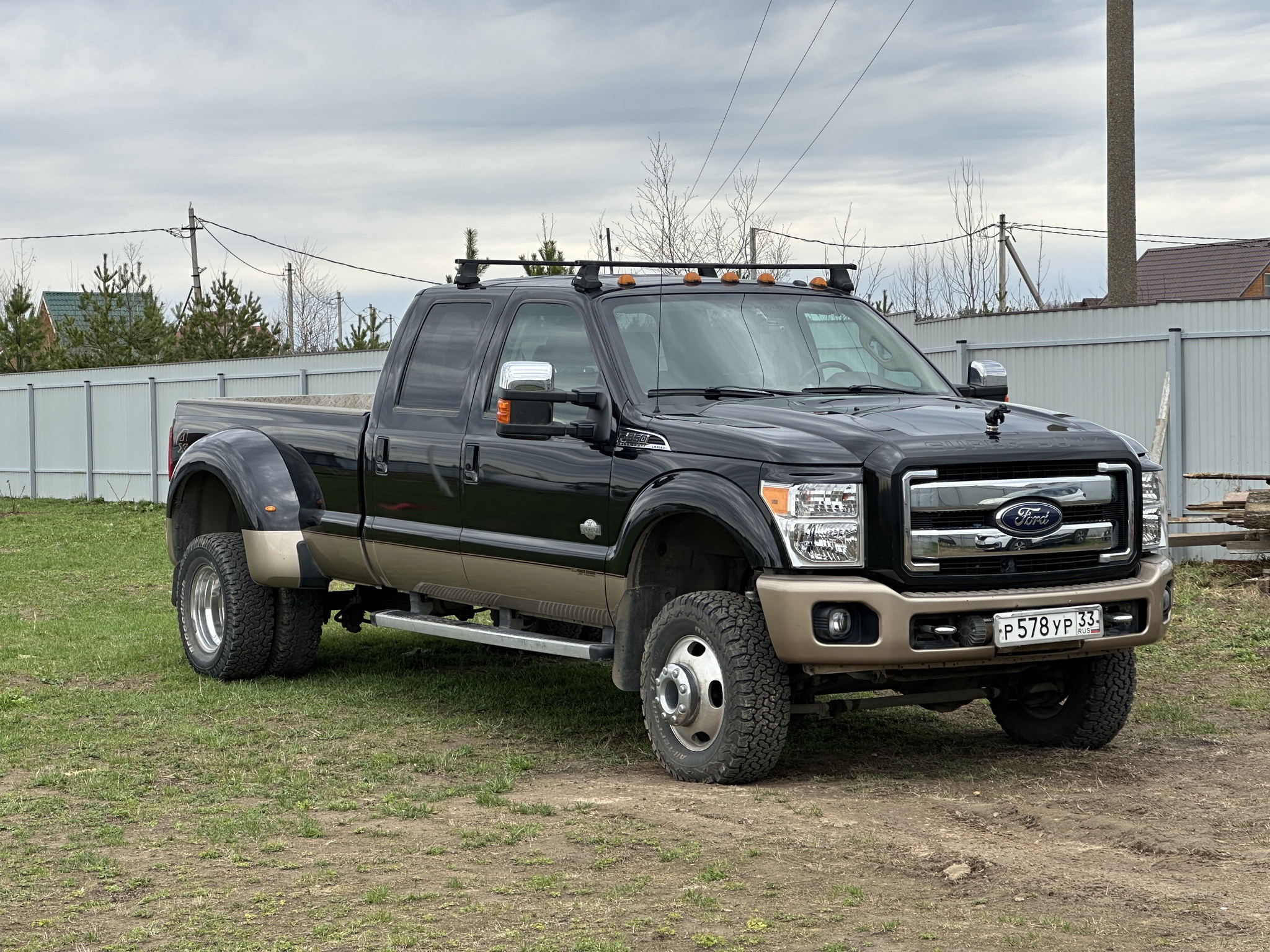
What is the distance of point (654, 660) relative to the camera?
6750 mm

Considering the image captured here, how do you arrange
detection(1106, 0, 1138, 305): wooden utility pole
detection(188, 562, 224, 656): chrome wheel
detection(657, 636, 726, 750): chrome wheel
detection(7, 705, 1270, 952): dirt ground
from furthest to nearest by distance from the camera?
detection(1106, 0, 1138, 305): wooden utility pole, detection(188, 562, 224, 656): chrome wheel, detection(657, 636, 726, 750): chrome wheel, detection(7, 705, 1270, 952): dirt ground

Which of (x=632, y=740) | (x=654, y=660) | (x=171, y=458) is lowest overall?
(x=632, y=740)

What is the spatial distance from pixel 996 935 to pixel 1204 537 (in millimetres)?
9439

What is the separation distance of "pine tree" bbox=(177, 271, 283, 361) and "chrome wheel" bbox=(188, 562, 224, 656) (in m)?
31.2

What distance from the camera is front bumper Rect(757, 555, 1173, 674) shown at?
20.0 ft

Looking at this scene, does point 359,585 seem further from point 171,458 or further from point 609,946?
point 609,946

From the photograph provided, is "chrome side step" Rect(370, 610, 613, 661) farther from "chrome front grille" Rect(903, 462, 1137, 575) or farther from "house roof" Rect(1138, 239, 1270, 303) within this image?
"house roof" Rect(1138, 239, 1270, 303)

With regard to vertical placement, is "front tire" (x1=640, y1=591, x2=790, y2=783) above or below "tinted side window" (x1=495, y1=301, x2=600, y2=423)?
below

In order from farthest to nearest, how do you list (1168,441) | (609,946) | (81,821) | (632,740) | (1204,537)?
(1168,441) → (1204,537) → (632,740) → (81,821) → (609,946)

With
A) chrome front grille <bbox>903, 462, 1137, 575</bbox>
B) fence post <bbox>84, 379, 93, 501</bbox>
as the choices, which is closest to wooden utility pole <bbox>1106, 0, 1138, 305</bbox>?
chrome front grille <bbox>903, 462, 1137, 575</bbox>

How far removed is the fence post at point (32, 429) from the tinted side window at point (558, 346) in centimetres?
2362

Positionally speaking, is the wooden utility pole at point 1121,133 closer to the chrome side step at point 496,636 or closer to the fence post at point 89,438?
the chrome side step at point 496,636

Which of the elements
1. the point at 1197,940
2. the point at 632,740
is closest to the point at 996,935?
the point at 1197,940

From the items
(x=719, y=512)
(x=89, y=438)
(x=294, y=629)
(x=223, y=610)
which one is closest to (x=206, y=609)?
(x=223, y=610)
